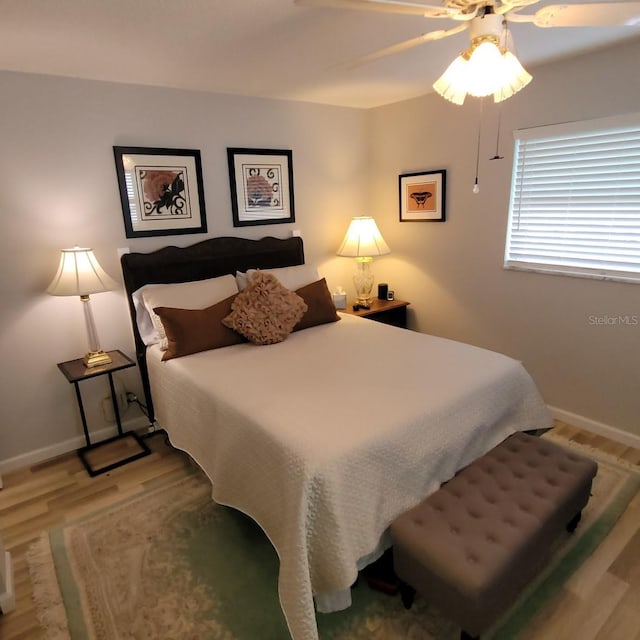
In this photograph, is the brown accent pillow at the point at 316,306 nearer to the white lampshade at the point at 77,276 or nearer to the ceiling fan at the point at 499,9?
the white lampshade at the point at 77,276

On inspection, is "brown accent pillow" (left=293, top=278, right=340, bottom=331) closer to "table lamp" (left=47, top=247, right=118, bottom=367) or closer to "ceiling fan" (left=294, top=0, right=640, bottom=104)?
"table lamp" (left=47, top=247, right=118, bottom=367)

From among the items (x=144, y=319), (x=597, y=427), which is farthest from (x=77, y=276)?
(x=597, y=427)

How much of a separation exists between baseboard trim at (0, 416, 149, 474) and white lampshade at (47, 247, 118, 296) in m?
1.06

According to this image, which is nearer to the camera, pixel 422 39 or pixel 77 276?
pixel 422 39

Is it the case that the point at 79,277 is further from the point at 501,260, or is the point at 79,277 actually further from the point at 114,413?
the point at 501,260

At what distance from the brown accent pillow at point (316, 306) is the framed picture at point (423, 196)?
113 centimetres

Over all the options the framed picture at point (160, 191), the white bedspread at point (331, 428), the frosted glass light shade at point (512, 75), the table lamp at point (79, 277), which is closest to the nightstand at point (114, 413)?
the white bedspread at point (331, 428)

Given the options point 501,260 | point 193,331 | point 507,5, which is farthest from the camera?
point 501,260

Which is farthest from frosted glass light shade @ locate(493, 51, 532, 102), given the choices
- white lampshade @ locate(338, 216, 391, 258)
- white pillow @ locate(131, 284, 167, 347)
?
white pillow @ locate(131, 284, 167, 347)

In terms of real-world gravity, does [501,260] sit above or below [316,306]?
above

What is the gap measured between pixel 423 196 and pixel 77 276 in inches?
102

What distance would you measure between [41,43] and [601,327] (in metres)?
3.37

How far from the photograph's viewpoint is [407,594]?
1634 mm

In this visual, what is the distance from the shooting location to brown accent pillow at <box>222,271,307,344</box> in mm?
2576
